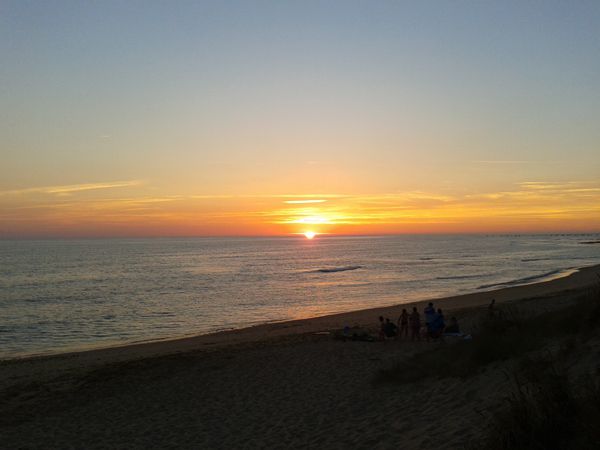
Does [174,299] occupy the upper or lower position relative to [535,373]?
lower

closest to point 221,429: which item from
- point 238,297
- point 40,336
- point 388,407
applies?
point 388,407

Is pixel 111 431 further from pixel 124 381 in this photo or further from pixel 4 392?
pixel 4 392

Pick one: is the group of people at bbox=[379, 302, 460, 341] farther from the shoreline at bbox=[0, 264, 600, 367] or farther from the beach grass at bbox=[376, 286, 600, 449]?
the shoreline at bbox=[0, 264, 600, 367]

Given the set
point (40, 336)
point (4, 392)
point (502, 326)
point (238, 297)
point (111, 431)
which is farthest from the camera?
point (238, 297)

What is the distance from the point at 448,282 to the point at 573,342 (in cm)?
→ 4363

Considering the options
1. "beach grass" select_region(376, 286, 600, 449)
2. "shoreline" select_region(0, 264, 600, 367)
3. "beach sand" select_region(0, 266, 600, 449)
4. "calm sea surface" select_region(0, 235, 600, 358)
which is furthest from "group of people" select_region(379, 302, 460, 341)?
"calm sea surface" select_region(0, 235, 600, 358)

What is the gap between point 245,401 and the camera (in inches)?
497

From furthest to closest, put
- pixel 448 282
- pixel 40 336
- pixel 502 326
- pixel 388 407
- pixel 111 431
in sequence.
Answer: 1. pixel 448 282
2. pixel 40 336
3. pixel 502 326
4. pixel 111 431
5. pixel 388 407

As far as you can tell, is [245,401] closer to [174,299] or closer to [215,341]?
[215,341]

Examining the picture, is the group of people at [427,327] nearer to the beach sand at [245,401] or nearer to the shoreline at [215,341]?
the beach sand at [245,401]

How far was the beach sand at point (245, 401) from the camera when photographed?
30.5 ft

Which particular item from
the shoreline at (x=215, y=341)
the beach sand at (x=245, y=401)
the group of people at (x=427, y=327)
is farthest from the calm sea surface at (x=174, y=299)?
the group of people at (x=427, y=327)

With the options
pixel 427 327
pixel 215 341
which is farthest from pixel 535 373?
pixel 215 341

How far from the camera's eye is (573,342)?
9.57 meters
